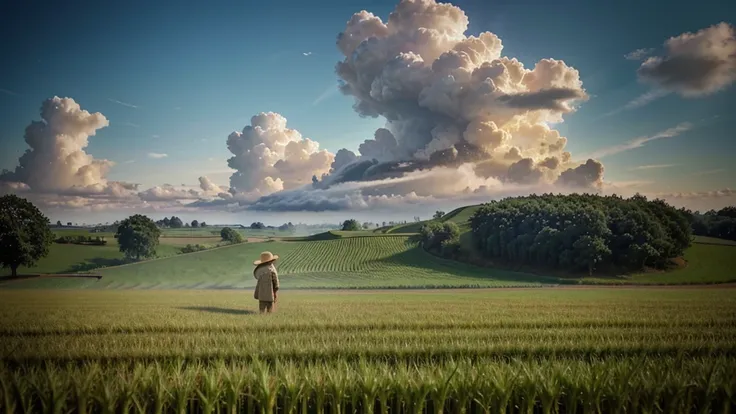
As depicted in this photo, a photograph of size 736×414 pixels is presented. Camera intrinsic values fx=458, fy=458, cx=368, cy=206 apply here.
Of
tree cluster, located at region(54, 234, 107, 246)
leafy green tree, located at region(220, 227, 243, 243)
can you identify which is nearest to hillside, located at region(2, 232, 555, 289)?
leafy green tree, located at region(220, 227, 243, 243)

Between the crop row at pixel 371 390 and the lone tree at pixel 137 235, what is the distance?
695 inches

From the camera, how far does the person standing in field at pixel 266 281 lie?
→ 441 inches

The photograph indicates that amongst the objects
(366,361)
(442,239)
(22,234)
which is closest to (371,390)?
(366,361)

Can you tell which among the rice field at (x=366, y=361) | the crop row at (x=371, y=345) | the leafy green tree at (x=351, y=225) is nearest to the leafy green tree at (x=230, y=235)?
the leafy green tree at (x=351, y=225)

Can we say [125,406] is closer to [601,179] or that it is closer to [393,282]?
[601,179]

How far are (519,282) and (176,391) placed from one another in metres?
27.7

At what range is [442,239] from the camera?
37.1m

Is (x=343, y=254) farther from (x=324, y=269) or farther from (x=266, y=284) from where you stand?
(x=266, y=284)

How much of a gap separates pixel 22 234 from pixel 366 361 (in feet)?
42.0

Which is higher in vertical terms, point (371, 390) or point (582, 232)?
point (582, 232)

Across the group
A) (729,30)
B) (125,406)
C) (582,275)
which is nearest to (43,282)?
(125,406)

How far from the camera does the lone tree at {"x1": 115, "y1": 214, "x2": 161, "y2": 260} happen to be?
21.0 meters

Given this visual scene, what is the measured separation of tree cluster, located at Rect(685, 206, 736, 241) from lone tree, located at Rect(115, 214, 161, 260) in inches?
886

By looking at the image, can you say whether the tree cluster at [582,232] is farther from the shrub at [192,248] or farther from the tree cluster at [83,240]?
the tree cluster at [83,240]
